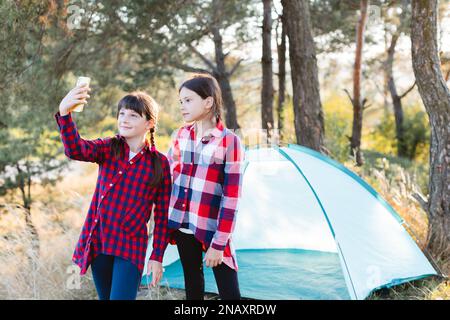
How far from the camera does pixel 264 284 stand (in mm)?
4285

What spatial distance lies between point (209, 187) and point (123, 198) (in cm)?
36

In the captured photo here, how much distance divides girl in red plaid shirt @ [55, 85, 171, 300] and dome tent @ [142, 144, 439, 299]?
5.45 feet

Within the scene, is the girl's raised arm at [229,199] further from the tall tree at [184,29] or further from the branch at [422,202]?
the tall tree at [184,29]

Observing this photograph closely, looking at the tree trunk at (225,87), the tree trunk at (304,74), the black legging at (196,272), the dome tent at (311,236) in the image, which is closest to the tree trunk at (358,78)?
the tree trunk at (225,87)

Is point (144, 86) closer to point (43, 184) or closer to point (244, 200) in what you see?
point (43, 184)

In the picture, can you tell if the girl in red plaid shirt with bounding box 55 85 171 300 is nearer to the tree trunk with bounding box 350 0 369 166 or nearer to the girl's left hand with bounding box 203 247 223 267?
the girl's left hand with bounding box 203 247 223 267

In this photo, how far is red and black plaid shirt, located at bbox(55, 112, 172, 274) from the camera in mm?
2258

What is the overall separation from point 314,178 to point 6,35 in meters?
2.56

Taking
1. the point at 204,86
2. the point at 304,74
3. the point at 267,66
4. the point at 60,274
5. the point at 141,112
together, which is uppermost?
the point at 267,66

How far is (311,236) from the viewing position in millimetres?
5113

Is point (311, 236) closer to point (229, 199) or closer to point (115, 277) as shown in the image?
point (229, 199)

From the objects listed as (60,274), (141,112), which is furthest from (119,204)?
(60,274)

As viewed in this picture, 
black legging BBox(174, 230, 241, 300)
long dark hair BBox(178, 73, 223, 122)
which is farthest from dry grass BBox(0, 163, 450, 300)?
long dark hair BBox(178, 73, 223, 122)
